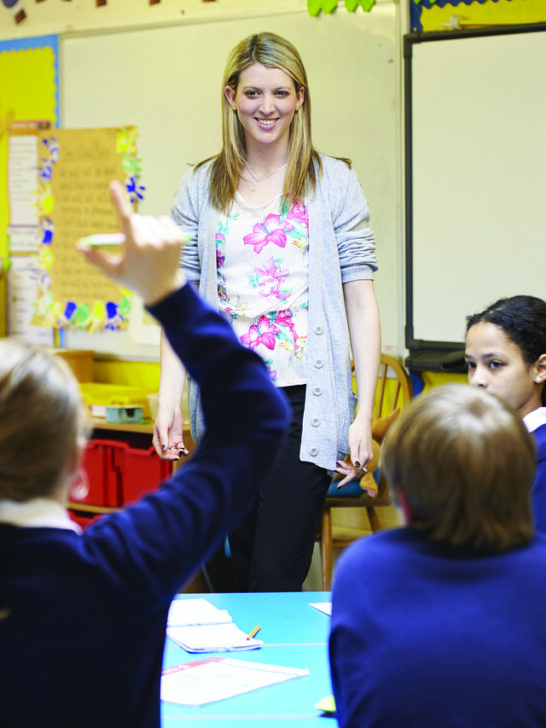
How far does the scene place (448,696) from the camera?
2.62 feet

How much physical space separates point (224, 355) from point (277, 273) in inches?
42.9

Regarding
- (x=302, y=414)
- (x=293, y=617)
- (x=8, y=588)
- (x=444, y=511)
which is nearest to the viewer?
(x=8, y=588)

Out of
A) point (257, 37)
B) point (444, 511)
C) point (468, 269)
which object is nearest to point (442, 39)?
point (468, 269)

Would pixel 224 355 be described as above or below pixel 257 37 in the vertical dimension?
below

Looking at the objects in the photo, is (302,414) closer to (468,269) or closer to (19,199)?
(468,269)

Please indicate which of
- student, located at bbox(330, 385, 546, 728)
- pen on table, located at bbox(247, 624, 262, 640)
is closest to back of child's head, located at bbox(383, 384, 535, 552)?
student, located at bbox(330, 385, 546, 728)

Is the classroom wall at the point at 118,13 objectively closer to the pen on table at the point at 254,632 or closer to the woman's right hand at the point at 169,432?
the woman's right hand at the point at 169,432

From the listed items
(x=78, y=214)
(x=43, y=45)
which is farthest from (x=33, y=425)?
(x=43, y=45)

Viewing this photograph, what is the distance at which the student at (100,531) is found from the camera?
721 mm

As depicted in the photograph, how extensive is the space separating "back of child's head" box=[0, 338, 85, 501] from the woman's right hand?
3.75ft

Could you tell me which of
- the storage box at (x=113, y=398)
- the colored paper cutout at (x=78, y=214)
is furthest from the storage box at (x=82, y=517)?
the colored paper cutout at (x=78, y=214)

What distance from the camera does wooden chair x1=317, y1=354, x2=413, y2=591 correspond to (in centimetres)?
305

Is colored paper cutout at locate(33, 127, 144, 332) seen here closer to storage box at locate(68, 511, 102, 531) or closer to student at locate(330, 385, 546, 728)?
storage box at locate(68, 511, 102, 531)

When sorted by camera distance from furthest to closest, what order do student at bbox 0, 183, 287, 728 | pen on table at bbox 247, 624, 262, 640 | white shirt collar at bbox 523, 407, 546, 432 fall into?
white shirt collar at bbox 523, 407, 546, 432 → pen on table at bbox 247, 624, 262, 640 → student at bbox 0, 183, 287, 728
